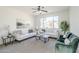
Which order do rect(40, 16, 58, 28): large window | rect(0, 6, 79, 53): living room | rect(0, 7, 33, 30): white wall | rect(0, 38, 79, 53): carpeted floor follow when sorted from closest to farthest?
rect(0, 38, 79, 53): carpeted floor → rect(0, 6, 79, 53): living room → rect(0, 7, 33, 30): white wall → rect(40, 16, 58, 28): large window

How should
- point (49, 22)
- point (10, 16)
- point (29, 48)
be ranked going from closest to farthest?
1. point (29, 48)
2. point (10, 16)
3. point (49, 22)

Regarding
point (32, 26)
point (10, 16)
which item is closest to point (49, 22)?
point (32, 26)

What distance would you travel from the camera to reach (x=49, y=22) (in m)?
7.00

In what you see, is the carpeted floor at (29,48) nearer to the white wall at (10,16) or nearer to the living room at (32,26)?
the living room at (32,26)

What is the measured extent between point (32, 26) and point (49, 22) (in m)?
1.84

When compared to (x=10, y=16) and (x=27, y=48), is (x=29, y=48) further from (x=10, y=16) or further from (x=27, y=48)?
(x=10, y=16)

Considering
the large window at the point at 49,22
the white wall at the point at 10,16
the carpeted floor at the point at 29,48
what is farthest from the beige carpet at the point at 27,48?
the large window at the point at 49,22

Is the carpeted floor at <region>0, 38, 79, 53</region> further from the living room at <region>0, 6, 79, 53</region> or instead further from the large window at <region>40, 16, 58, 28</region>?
the large window at <region>40, 16, 58, 28</region>

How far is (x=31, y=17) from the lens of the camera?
7.21 m

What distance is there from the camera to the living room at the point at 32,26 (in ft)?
12.3

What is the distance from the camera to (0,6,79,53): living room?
374cm

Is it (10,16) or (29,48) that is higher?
(10,16)

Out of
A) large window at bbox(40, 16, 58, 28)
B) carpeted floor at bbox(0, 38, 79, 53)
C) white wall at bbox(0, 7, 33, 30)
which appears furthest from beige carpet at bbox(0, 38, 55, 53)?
large window at bbox(40, 16, 58, 28)
